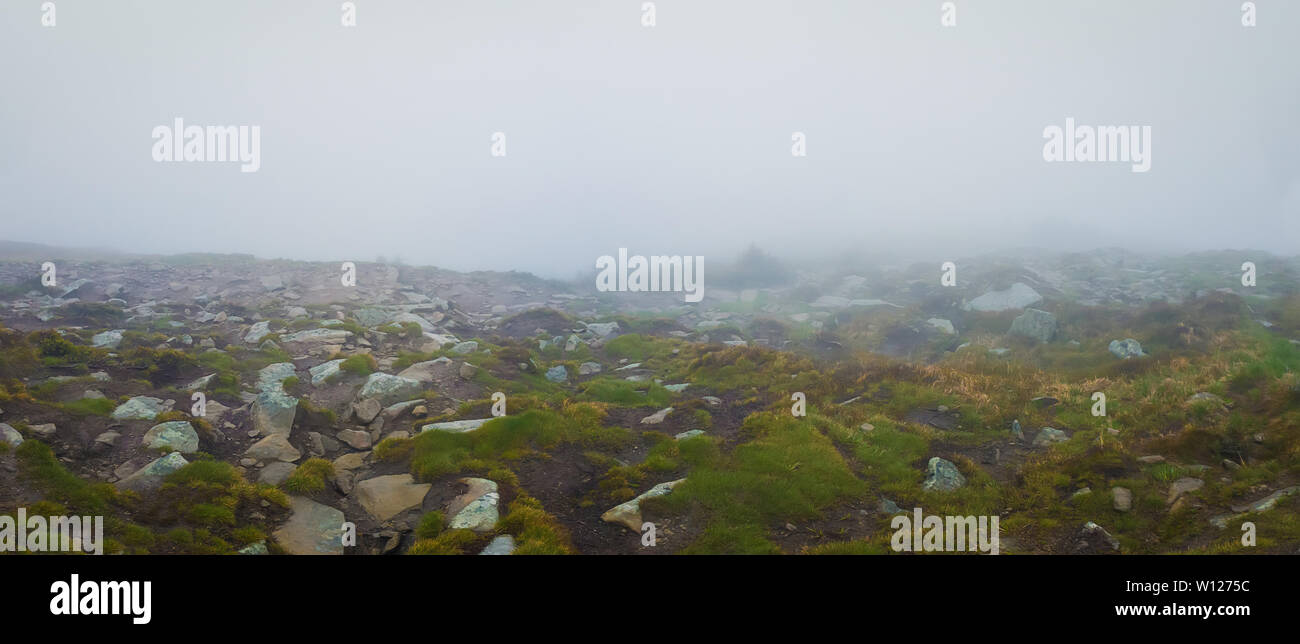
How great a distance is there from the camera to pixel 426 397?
66.0 feet

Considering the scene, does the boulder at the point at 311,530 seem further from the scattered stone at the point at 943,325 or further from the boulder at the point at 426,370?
the scattered stone at the point at 943,325

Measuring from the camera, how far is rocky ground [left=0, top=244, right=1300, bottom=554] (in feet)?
37.0

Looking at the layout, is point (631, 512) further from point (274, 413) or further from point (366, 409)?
point (274, 413)

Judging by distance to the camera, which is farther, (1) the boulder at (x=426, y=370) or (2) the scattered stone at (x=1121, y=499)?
(1) the boulder at (x=426, y=370)

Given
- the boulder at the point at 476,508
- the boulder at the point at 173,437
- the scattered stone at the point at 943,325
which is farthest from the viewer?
the scattered stone at the point at 943,325

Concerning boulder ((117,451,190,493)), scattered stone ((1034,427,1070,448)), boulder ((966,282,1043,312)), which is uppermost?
boulder ((966,282,1043,312))

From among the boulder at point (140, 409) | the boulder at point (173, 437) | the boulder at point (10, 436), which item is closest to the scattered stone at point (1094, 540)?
the boulder at point (173, 437)

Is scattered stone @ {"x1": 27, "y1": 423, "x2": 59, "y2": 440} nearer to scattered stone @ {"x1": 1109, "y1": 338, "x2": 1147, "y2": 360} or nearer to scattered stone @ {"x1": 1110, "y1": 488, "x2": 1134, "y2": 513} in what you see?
scattered stone @ {"x1": 1110, "y1": 488, "x2": 1134, "y2": 513}

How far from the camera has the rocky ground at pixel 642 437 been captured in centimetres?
1129

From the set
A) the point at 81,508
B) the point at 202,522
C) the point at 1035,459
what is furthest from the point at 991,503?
the point at 81,508

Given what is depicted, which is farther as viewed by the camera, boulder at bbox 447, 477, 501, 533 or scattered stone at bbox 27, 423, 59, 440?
scattered stone at bbox 27, 423, 59, 440

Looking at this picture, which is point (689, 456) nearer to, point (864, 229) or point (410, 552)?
point (410, 552)

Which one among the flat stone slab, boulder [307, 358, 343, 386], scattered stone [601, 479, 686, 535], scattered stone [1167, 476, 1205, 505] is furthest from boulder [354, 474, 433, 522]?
scattered stone [1167, 476, 1205, 505]

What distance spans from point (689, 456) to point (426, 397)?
10.8 metres
